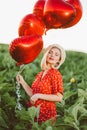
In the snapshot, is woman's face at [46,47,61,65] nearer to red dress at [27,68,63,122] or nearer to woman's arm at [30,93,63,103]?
red dress at [27,68,63,122]

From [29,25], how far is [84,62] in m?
1.54

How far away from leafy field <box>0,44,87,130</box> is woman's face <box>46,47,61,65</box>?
0.81ft

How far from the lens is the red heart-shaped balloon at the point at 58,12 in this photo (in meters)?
2.24

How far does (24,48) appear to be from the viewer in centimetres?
217

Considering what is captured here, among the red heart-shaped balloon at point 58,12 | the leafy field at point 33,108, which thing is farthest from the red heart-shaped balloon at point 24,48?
the leafy field at point 33,108

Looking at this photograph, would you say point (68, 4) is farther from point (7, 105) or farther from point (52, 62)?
point (7, 105)

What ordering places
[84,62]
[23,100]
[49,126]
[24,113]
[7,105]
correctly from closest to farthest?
[49,126] → [24,113] → [7,105] → [23,100] → [84,62]

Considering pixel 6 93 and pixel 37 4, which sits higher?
pixel 37 4

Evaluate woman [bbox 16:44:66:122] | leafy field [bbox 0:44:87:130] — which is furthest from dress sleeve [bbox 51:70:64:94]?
leafy field [bbox 0:44:87:130]

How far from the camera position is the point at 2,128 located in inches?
87.9

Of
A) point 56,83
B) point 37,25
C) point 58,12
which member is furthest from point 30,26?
point 56,83

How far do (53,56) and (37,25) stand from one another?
19cm

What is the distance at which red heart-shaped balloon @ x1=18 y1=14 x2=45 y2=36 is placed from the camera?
225 cm

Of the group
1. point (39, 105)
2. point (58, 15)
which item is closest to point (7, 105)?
point (39, 105)
